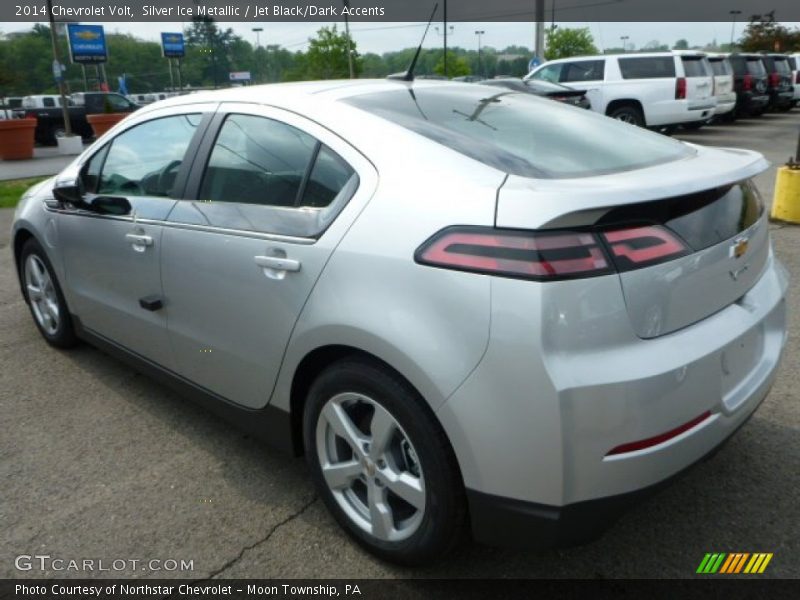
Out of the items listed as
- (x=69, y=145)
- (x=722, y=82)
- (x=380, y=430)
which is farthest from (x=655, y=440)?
(x=69, y=145)

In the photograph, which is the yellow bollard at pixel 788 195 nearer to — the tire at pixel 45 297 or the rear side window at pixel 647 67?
the tire at pixel 45 297

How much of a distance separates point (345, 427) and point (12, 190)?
1191 cm

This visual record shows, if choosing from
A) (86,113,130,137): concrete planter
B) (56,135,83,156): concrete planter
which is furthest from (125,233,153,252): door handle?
(56,135,83,156): concrete planter

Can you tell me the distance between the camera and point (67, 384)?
3.85 meters

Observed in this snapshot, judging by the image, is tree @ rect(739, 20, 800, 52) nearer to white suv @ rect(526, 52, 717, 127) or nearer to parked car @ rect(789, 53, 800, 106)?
parked car @ rect(789, 53, 800, 106)

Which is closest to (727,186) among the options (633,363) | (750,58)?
(633,363)

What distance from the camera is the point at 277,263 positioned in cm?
231

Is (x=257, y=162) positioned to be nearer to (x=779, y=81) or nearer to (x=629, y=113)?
(x=629, y=113)

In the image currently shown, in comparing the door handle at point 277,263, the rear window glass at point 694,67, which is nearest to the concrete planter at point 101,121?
the rear window glass at point 694,67

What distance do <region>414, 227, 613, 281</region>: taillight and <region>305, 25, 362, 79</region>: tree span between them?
5694 cm

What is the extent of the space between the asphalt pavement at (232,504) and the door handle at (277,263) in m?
0.98

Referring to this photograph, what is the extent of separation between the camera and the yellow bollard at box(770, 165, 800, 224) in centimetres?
673

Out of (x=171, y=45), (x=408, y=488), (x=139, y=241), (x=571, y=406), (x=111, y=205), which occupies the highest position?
(x=171, y=45)

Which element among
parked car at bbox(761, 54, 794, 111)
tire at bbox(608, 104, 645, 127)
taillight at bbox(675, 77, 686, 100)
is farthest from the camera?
parked car at bbox(761, 54, 794, 111)
